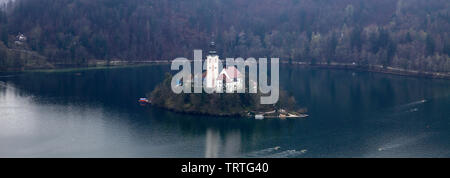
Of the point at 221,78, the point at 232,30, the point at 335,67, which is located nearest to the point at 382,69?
the point at 335,67

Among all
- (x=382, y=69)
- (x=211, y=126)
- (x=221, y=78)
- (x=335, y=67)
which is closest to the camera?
(x=211, y=126)

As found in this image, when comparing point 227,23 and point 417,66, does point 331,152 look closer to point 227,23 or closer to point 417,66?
point 417,66

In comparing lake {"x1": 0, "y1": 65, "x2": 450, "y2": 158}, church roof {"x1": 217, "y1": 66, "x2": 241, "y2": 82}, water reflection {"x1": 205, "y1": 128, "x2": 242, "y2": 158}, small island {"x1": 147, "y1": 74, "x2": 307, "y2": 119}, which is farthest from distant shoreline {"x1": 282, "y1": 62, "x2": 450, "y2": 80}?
water reflection {"x1": 205, "y1": 128, "x2": 242, "y2": 158}

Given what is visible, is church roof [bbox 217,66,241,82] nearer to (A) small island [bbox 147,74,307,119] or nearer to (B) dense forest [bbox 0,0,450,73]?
(A) small island [bbox 147,74,307,119]

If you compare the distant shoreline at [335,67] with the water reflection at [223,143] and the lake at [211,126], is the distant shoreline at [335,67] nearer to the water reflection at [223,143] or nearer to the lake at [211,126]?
the lake at [211,126]

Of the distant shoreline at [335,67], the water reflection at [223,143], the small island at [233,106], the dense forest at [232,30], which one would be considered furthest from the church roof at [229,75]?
the dense forest at [232,30]

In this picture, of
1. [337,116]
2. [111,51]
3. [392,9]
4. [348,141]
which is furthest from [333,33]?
[348,141]

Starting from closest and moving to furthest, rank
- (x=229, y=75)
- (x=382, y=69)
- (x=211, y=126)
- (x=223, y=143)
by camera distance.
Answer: (x=223, y=143), (x=211, y=126), (x=229, y=75), (x=382, y=69)

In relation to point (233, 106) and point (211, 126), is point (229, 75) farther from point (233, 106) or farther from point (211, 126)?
point (211, 126)
